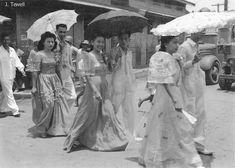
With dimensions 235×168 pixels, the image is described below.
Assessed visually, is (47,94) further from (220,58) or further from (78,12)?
(220,58)

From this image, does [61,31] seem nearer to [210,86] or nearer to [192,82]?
[192,82]

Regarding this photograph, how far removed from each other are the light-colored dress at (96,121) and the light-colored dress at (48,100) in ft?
3.40

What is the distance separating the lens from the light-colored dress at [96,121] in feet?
17.4

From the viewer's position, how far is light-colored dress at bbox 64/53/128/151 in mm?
5316

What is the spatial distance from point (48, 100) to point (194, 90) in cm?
264

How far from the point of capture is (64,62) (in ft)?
22.7

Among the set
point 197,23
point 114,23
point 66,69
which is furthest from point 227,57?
point 197,23

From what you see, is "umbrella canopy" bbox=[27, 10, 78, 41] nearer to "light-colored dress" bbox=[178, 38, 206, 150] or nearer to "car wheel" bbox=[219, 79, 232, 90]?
"light-colored dress" bbox=[178, 38, 206, 150]

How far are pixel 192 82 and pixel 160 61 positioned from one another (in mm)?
954

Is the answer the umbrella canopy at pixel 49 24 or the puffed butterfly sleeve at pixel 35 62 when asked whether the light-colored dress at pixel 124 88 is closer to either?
the puffed butterfly sleeve at pixel 35 62

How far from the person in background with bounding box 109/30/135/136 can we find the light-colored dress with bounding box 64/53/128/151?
594 millimetres

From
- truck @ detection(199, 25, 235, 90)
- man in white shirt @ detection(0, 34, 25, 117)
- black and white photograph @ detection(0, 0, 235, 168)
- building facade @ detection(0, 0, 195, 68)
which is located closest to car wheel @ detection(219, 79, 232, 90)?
truck @ detection(199, 25, 235, 90)

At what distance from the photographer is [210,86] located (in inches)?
532

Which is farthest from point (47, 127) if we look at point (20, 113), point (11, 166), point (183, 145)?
point (183, 145)
